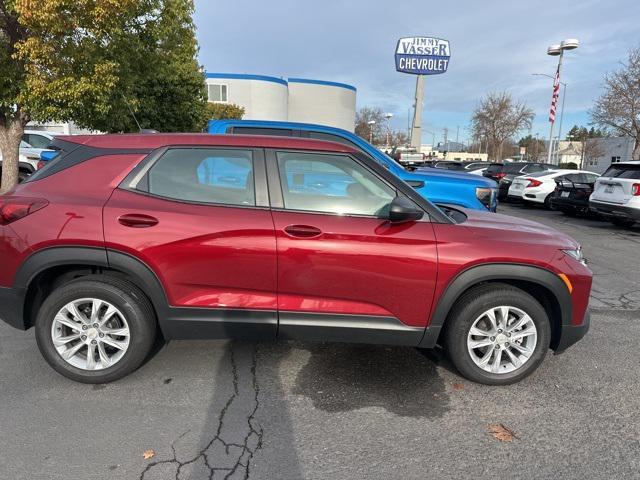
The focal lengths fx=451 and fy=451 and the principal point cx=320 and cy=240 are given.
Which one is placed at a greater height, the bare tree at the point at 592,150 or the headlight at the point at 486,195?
the bare tree at the point at 592,150

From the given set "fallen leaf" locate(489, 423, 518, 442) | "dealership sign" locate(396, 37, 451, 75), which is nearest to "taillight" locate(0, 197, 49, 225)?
"fallen leaf" locate(489, 423, 518, 442)

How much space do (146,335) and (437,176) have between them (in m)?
4.71

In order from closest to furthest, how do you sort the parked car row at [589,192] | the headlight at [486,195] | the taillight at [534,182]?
the headlight at [486,195] → the parked car row at [589,192] → the taillight at [534,182]

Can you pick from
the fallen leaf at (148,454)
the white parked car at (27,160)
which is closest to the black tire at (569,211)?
the fallen leaf at (148,454)

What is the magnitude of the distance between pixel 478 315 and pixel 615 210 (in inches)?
375

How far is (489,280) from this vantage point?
10.5ft

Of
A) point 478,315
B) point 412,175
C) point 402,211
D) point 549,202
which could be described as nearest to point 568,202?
point 549,202

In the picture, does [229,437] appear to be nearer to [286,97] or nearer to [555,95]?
[555,95]

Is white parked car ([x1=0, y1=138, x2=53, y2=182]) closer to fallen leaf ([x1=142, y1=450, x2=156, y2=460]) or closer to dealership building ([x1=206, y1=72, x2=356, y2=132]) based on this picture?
fallen leaf ([x1=142, y1=450, x2=156, y2=460])

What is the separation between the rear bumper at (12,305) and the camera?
3135mm

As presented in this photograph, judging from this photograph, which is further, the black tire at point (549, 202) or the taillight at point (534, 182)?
the taillight at point (534, 182)

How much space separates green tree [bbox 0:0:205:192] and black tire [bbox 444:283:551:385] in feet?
17.3

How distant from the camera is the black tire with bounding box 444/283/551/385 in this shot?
3.18 m

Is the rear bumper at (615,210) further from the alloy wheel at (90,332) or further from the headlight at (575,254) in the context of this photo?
the alloy wheel at (90,332)
